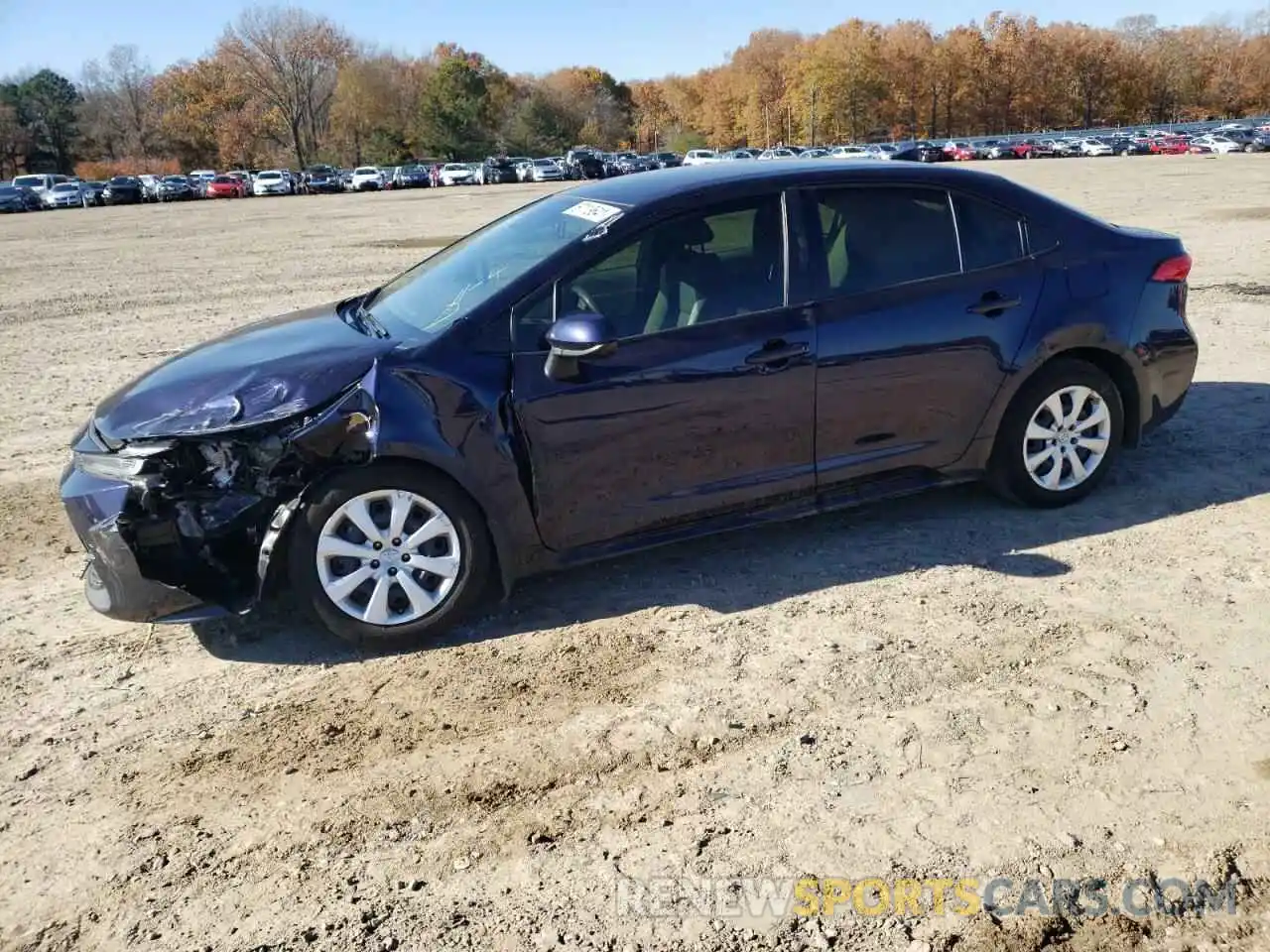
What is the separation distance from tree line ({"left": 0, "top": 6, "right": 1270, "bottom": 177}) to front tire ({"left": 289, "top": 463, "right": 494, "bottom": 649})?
9070 cm

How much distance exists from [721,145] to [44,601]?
490 feet

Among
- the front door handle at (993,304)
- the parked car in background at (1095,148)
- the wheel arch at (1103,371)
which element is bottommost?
the wheel arch at (1103,371)

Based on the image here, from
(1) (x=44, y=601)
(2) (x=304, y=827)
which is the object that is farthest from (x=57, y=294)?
(2) (x=304, y=827)

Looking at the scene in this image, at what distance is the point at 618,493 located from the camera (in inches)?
174

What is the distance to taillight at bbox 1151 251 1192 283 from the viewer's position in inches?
213

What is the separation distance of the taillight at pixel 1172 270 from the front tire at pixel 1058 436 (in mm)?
618

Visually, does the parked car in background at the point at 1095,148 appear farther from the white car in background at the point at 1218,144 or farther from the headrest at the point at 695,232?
the headrest at the point at 695,232

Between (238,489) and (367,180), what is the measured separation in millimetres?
62724

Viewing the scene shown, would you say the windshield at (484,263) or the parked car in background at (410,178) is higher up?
the parked car in background at (410,178)

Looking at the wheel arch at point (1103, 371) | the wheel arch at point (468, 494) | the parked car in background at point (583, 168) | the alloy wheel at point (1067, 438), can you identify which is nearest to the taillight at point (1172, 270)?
the wheel arch at point (1103, 371)

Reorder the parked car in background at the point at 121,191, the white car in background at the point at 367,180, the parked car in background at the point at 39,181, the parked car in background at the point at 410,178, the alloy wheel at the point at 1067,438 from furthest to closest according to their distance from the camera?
1. the parked car in background at the point at 410,178
2. the white car in background at the point at 367,180
3. the parked car in background at the point at 121,191
4. the parked car in background at the point at 39,181
5. the alloy wheel at the point at 1067,438

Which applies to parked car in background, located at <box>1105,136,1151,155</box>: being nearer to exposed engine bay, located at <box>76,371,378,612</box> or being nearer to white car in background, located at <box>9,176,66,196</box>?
white car in background, located at <box>9,176,66,196</box>

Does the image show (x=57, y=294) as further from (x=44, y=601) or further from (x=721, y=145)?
(x=721, y=145)

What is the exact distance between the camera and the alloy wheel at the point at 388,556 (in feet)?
13.4
